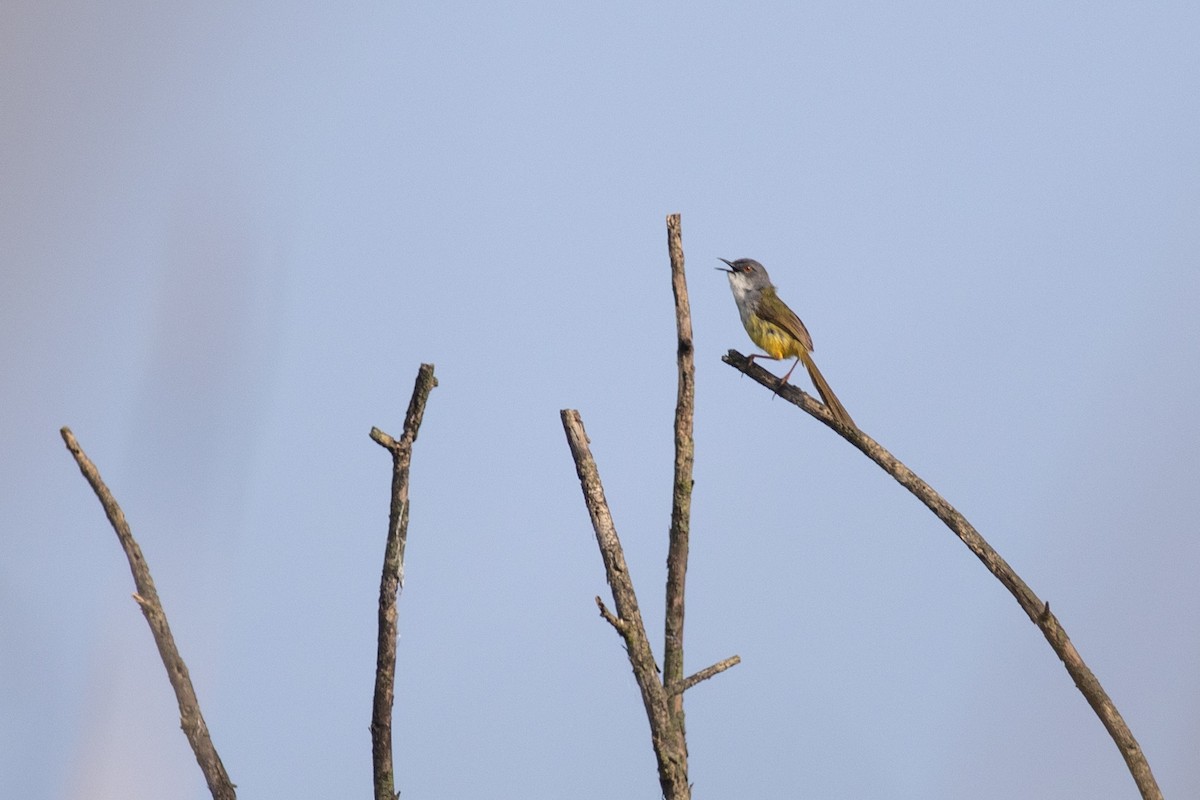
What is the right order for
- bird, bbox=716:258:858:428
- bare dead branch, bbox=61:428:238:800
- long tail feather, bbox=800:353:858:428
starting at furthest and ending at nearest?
bird, bbox=716:258:858:428, long tail feather, bbox=800:353:858:428, bare dead branch, bbox=61:428:238:800

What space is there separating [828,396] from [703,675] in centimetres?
259

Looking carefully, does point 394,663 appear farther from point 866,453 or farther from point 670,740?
point 866,453

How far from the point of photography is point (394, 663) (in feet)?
22.5

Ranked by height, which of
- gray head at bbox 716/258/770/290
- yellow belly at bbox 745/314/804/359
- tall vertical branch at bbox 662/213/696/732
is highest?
gray head at bbox 716/258/770/290

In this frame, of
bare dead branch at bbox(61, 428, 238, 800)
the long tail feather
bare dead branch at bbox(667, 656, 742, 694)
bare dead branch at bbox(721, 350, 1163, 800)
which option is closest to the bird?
the long tail feather

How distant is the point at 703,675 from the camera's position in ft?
23.8

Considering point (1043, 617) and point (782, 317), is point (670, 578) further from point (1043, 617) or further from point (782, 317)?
point (782, 317)

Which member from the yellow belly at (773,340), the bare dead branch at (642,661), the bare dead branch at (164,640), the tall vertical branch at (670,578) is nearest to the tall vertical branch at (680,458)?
the tall vertical branch at (670,578)

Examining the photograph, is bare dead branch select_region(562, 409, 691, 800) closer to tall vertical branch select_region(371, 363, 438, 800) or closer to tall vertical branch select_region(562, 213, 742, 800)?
tall vertical branch select_region(562, 213, 742, 800)

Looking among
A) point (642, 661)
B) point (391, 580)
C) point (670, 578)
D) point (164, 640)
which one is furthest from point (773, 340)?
point (164, 640)

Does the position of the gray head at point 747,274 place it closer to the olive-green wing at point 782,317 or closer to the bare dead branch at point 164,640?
the olive-green wing at point 782,317

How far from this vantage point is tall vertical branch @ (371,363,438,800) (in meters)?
6.70

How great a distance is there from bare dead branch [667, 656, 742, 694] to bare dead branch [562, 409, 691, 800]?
0.86 feet

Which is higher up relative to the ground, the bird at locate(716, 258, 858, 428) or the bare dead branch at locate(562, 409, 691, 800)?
the bird at locate(716, 258, 858, 428)
